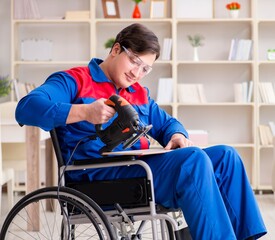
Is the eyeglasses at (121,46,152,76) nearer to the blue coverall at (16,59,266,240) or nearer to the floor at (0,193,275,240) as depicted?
the blue coverall at (16,59,266,240)

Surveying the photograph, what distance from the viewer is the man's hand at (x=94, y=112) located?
200 centimetres

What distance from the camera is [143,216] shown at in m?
2.14

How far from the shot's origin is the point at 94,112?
2.02 meters

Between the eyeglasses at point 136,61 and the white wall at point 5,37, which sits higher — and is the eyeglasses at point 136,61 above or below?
below

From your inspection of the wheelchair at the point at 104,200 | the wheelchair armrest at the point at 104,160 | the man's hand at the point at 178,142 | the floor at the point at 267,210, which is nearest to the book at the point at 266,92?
the floor at the point at 267,210

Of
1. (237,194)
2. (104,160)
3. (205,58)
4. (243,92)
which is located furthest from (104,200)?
(205,58)

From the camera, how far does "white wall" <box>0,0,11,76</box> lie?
599cm

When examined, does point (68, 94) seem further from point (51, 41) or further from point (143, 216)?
point (51, 41)

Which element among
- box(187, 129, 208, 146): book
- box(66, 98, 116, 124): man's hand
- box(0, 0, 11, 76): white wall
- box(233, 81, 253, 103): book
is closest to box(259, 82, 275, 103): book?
box(233, 81, 253, 103): book

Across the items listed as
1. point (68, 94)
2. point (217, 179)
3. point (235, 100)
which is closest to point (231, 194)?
point (217, 179)

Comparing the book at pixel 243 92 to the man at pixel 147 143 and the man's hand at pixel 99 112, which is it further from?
the man's hand at pixel 99 112

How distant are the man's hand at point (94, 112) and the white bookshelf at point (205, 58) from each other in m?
3.89

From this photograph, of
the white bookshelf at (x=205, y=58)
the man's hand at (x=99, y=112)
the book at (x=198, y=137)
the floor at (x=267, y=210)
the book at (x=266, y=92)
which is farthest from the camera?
the white bookshelf at (x=205, y=58)

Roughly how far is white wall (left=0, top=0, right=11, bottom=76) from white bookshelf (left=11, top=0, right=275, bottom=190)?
0.10 m
